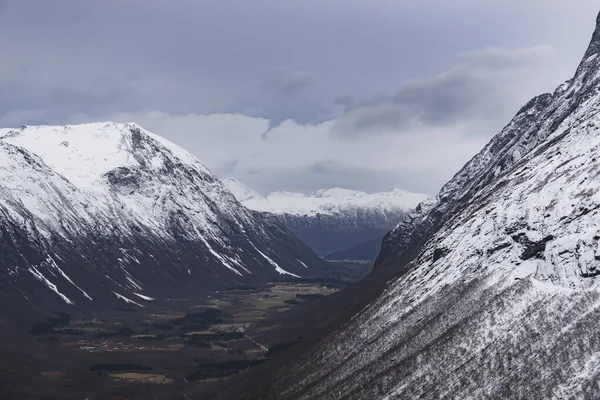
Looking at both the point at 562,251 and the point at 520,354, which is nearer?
the point at 520,354

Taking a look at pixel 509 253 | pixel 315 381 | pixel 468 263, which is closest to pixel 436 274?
pixel 468 263

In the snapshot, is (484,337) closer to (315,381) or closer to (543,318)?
(543,318)

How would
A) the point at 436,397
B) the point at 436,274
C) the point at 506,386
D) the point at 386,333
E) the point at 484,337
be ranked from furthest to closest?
the point at 436,274 < the point at 386,333 < the point at 484,337 < the point at 436,397 < the point at 506,386

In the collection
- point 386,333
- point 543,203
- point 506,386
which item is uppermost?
point 543,203

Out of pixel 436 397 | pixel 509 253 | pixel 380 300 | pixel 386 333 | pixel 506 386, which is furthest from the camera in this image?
pixel 380 300

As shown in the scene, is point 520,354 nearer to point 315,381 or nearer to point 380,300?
point 315,381

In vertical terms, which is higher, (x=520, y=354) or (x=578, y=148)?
(x=578, y=148)
